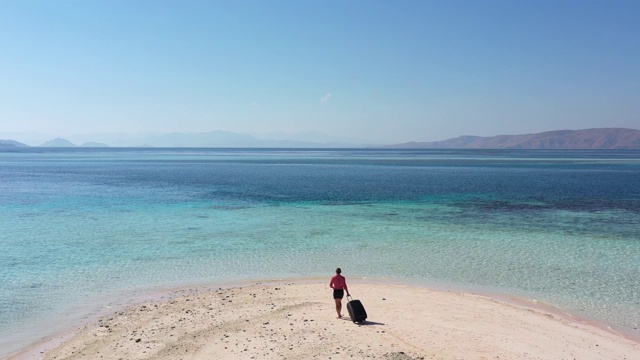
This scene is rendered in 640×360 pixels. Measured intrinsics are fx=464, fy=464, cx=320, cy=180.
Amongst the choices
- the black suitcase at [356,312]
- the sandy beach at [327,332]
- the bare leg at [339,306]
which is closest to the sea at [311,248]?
the sandy beach at [327,332]

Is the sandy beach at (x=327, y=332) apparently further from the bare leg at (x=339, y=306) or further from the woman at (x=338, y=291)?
the woman at (x=338, y=291)

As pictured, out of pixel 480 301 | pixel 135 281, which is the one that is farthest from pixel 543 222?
pixel 135 281

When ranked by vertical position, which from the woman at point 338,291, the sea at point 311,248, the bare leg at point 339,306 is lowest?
the sea at point 311,248

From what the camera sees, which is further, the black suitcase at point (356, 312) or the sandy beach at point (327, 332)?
the black suitcase at point (356, 312)

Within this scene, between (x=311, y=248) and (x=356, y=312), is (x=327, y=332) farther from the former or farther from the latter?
(x=311, y=248)

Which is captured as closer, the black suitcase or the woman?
the black suitcase

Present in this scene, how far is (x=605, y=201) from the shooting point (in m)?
42.6

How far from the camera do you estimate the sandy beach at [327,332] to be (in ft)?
37.0

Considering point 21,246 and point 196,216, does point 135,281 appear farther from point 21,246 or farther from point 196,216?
point 196,216

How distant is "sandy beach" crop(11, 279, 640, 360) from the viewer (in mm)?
11273

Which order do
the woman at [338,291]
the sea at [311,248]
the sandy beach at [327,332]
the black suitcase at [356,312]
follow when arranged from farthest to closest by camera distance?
the sea at [311,248] < the woman at [338,291] < the black suitcase at [356,312] < the sandy beach at [327,332]

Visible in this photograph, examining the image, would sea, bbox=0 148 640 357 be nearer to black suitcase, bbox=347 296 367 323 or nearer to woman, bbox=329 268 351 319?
woman, bbox=329 268 351 319

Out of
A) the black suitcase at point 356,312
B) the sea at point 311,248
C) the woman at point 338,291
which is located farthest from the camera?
the sea at point 311,248

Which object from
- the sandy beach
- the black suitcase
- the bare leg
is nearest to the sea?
the sandy beach
